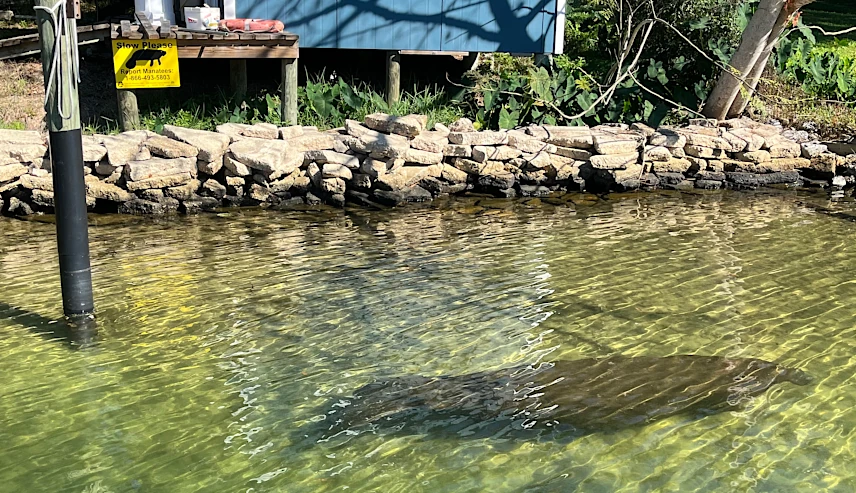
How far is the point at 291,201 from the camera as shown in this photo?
32.9ft

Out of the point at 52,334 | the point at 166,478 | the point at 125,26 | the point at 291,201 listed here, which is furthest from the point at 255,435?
the point at 125,26

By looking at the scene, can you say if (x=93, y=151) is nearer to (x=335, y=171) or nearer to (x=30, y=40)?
(x=30, y=40)

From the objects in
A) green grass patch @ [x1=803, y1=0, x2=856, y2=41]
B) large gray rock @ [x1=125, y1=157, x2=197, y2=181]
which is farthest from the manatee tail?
green grass patch @ [x1=803, y1=0, x2=856, y2=41]

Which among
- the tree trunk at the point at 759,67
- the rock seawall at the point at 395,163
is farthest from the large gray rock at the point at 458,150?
the tree trunk at the point at 759,67

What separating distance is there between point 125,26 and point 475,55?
5.07 meters

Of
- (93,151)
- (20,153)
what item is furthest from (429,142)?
(20,153)

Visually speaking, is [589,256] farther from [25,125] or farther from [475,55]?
[25,125]

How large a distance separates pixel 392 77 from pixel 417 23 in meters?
0.78

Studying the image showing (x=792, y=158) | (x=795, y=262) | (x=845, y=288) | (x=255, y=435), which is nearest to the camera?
(x=255, y=435)

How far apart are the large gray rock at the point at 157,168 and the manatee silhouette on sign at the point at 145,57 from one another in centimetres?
133

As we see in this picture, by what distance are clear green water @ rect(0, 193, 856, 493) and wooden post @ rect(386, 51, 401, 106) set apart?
2528 mm

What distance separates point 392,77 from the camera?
11859 millimetres

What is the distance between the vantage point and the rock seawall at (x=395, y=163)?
9312mm

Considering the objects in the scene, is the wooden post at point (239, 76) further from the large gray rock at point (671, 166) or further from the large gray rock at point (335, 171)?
the large gray rock at point (671, 166)
